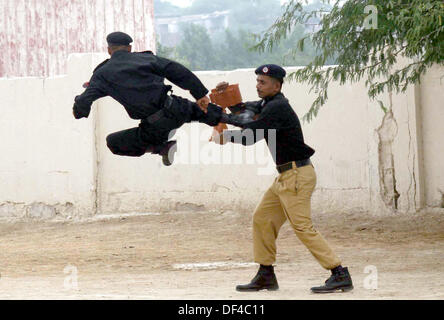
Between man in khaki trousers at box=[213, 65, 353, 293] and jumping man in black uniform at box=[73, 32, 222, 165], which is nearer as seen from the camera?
jumping man in black uniform at box=[73, 32, 222, 165]

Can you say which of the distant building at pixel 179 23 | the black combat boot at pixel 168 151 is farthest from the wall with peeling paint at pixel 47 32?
the distant building at pixel 179 23

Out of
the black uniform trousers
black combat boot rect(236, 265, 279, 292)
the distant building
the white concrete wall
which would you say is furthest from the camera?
the distant building

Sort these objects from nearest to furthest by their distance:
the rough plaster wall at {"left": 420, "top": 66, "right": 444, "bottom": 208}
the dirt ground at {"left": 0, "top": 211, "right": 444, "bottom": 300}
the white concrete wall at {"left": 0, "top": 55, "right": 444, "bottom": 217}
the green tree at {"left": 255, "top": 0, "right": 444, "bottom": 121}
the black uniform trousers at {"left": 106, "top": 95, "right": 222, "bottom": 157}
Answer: the black uniform trousers at {"left": 106, "top": 95, "right": 222, "bottom": 157} → the dirt ground at {"left": 0, "top": 211, "right": 444, "bottom": 300} → the green tree at {"left": 255, "top": 0, "right": 444, "bottom": 121} → the rough plaster wall at {"left": 420, "top": 66, "right": 444, "bottom": 208} → the white concrete wall at {"left": 0, "top": 55, "right": 444, "bottom": 217}

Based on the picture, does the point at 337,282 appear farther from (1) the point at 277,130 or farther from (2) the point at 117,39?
(2) the point at 117,39

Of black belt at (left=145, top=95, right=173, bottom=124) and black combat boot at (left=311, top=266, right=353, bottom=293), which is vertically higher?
black belt at (left=145, top=95, right=173, bottom=124)

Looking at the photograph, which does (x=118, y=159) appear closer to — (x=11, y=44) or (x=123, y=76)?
(x=11, y=44)

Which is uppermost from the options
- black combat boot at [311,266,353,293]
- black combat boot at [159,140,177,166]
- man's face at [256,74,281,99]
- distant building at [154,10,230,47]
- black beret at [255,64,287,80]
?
distant building at [154,10,230,47]

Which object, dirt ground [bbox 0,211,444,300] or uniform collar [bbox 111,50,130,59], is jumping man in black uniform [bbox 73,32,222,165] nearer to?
uniform collar [bbox 111,50,130,59]

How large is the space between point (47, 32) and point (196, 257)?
987 centimetres

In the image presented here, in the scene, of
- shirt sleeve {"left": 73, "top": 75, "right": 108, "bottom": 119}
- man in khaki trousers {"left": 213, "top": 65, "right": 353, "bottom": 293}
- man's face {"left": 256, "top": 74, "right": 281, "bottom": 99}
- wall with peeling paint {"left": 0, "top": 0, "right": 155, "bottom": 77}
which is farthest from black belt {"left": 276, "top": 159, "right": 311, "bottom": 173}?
wall with peeling paint {"left": 0, "top": 0, "right": 155, "bottom": 77}

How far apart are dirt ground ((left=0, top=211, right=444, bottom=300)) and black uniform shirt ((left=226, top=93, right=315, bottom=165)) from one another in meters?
1.16

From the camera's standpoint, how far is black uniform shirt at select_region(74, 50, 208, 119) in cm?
682

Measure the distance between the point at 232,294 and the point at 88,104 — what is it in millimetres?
2007

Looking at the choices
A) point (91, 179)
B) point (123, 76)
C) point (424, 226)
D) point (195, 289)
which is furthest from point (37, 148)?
point (123, 76)
